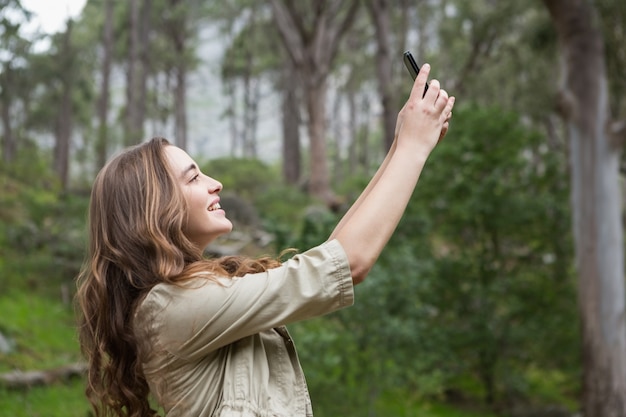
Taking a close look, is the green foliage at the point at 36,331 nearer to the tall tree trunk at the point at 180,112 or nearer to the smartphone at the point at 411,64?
the smartphone at the point at 411,64

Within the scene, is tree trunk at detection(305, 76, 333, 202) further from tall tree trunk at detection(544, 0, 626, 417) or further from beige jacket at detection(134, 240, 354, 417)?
beige jacket at detection(134, 240, 354, 417)

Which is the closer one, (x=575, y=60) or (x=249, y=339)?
(x=249, y=339)

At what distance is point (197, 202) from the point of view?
5.81 ft

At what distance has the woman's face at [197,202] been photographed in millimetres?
1770

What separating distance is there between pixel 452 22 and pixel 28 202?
17053 mm

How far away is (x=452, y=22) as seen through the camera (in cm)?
2630

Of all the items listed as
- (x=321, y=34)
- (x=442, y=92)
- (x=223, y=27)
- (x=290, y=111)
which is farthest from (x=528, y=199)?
(x=223, y=27)

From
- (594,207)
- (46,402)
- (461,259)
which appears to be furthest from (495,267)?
(46,402)

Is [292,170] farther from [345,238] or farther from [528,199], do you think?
[345,238]

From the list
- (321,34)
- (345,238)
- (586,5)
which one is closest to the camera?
(345,238)

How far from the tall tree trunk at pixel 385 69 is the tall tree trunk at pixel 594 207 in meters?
6.27

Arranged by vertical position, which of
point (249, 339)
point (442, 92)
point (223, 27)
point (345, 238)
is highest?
point (223, 27)

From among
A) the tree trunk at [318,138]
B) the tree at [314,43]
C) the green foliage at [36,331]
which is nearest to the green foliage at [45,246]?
the green foliage at [36,331]

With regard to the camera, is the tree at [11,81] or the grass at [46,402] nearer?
the grass at [46,402]
